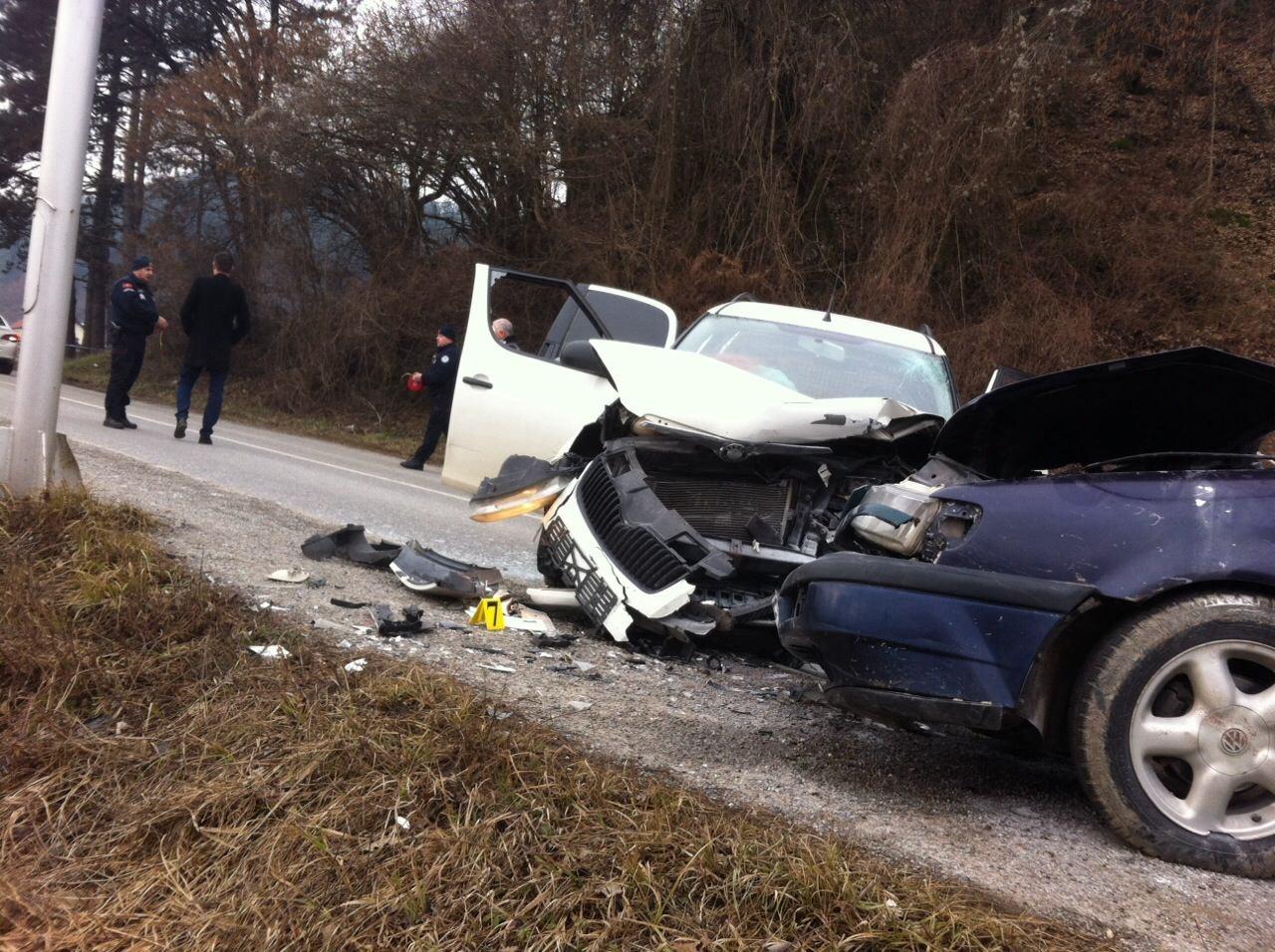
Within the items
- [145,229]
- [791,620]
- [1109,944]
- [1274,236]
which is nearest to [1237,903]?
[1109,944]

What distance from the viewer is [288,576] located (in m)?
4.61

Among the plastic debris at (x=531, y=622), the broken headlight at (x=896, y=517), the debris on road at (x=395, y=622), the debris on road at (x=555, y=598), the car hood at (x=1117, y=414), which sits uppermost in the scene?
the car hood at (x=1117, y=414)

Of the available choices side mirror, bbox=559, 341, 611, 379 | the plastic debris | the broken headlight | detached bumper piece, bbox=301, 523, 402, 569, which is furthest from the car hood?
detached bumper piece, bbox=301, 523, 402, 569

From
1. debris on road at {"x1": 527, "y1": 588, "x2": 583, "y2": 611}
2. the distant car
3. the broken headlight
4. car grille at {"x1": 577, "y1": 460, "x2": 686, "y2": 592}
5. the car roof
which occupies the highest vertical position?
the car roof

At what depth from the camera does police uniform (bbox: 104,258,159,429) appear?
1095 centimetres

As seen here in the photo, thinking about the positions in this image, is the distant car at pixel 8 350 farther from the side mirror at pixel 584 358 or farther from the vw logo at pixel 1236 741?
the vw logo at pixel 1236 741

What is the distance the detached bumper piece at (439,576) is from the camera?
4797mm

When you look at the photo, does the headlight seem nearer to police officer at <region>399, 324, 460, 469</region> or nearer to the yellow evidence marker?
the yellow evidence marker

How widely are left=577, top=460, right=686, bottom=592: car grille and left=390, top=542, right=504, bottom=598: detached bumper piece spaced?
69 centimetres

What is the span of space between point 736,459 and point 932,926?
2516 millimetres

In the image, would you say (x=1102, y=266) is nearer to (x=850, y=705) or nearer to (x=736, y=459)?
(x=736, y=459)

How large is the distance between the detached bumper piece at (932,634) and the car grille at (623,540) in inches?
46.2

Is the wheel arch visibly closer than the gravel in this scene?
No

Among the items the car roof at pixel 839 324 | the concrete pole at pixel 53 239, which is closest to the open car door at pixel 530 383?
the car roof at pixel 839 324
